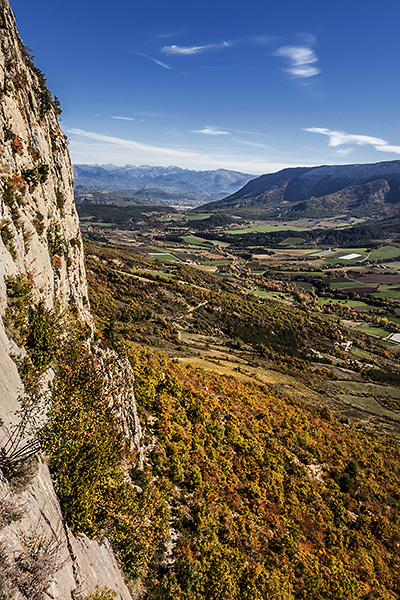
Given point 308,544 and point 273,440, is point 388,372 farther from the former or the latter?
point 308,544

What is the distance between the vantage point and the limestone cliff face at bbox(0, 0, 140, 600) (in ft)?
30.6

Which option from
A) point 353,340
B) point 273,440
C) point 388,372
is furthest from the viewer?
point 353,340

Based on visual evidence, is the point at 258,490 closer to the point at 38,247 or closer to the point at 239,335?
the point at 38,247

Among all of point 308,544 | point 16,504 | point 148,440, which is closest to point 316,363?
point 308,544

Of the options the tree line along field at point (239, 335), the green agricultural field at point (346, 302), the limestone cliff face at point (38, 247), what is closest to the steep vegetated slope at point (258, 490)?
the limestone cliff face at point (38, 247)

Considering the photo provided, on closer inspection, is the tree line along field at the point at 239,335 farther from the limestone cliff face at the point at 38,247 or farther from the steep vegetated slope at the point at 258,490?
the steep vegetated slope at the point at 258,490

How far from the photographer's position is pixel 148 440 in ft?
70.6

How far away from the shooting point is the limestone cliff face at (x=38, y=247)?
368 inches

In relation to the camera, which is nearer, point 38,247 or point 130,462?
point 130,462

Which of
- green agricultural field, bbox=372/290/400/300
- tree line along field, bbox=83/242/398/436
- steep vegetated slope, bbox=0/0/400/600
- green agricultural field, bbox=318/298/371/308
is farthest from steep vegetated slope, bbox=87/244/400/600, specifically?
green agricultural field, bbox=372/290/400/300

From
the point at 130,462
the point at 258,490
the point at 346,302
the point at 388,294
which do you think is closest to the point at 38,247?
the point at 130,462

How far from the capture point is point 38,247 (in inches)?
761

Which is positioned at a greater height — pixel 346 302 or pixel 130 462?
pixel 130 462

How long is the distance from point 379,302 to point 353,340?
69.0 m
